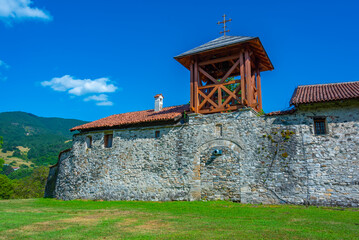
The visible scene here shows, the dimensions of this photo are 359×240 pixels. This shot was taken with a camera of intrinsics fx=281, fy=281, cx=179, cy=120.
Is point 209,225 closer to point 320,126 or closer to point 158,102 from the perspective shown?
point 320,126

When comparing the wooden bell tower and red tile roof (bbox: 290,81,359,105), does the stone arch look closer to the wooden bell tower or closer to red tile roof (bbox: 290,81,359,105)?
the wooden bell tower

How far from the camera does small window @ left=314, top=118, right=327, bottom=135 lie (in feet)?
44.4

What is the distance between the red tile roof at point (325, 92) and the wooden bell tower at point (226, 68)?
→ 2.31 metres

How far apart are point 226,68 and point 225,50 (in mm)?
2425

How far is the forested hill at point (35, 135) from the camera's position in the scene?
9106 centimetres

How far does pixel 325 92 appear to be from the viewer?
47.5 feet

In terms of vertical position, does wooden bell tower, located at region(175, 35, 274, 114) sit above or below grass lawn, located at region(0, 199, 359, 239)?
above

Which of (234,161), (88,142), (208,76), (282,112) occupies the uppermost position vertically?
(208,76)

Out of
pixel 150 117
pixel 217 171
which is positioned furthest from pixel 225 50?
pixel 217 171

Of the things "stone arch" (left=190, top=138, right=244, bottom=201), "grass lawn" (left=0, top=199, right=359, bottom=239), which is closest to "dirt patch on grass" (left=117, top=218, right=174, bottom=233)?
"grass lawn" (left=0, top=199, right=359, bottom=239)

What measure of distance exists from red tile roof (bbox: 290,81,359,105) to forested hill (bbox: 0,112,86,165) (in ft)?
257

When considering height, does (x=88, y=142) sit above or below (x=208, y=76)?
below

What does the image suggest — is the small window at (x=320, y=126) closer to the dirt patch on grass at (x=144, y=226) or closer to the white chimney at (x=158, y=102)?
the dirt patch on grass at (x=144, y=226)

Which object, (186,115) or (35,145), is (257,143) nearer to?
(186,115)
